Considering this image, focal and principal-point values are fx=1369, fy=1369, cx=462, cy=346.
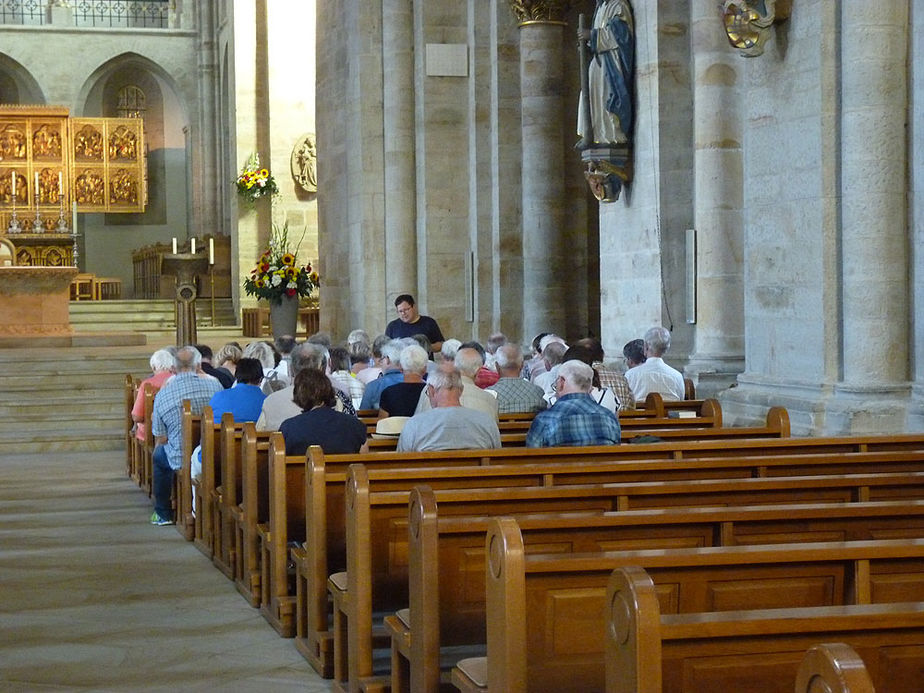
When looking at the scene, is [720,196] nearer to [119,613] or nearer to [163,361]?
[163,361]

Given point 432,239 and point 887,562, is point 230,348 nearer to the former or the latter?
point 432,239

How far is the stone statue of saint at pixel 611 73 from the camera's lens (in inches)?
409

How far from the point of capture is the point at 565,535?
142 inches

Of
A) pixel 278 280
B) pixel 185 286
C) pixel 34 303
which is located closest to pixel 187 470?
pixel 185 286

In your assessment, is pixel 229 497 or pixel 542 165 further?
pixel 542 165

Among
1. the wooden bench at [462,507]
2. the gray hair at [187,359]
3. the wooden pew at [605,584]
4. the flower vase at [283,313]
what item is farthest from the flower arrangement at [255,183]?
the wooden pew at [605,584]

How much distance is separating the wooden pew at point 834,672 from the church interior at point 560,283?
2 cm

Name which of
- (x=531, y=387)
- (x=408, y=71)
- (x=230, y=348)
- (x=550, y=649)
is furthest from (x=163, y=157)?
(x=550, y=649)

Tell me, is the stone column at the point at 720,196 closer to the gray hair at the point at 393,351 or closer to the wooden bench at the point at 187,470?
the gray hair at the point at 393,351

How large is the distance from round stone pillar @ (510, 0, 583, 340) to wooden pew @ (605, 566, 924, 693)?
36.8 ft

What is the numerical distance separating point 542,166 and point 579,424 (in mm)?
7849

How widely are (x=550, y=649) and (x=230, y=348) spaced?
6871 millimetres

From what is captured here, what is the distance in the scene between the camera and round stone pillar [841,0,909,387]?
7.20 meters

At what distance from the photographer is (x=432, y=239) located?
14.9 metres
